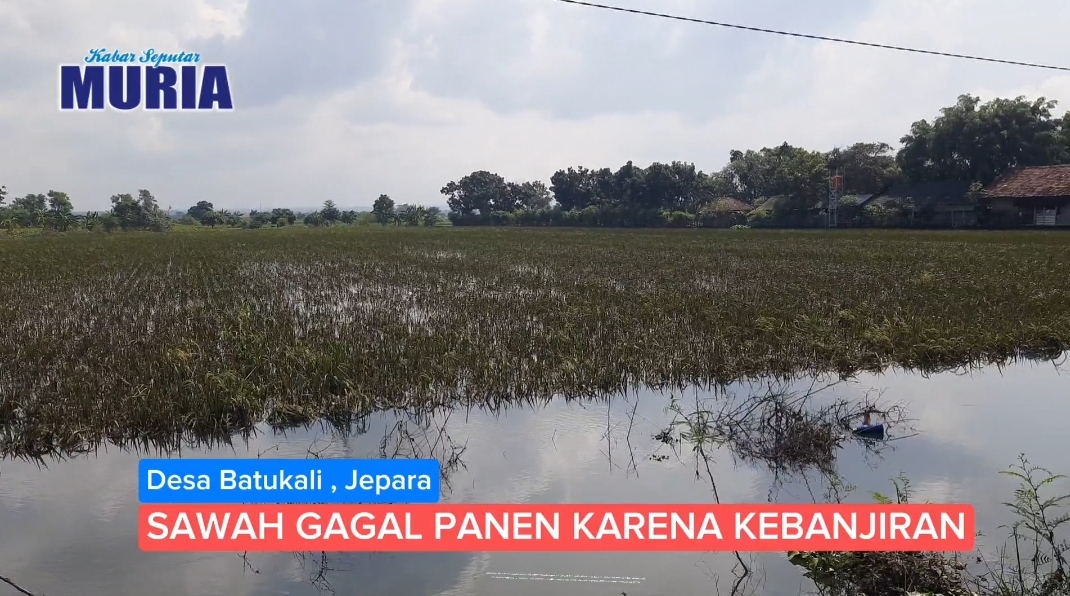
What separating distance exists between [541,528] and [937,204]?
131ft

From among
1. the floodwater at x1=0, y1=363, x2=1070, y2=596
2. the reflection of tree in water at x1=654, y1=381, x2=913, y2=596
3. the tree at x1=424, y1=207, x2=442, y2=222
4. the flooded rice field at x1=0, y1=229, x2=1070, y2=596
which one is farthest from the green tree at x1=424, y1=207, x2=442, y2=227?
the reflection of tree in water at x1=654, y1=381, x2=913, y2=596

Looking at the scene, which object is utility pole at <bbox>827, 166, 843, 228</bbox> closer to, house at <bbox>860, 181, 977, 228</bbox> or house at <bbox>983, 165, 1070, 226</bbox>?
house at <bbox>860, 181, 977, 228</bbox>

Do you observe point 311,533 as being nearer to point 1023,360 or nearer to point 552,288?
point 1023,360

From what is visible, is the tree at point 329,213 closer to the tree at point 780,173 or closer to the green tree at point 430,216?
the green tree at point 430,216

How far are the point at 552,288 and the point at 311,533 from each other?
9.29 m

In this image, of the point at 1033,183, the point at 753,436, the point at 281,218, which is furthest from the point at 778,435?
the point at 281,218

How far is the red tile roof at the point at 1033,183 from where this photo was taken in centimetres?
3219

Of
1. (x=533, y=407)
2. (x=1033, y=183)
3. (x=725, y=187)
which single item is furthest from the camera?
(x=725, y=187)

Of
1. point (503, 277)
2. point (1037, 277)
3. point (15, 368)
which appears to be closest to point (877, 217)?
point (1037, 277)

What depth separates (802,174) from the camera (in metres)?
43.3

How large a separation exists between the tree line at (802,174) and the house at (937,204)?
1.12 meters

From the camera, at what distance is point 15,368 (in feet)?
22.6

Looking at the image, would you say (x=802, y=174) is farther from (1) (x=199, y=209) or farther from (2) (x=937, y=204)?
(1) (x=199, y=209)

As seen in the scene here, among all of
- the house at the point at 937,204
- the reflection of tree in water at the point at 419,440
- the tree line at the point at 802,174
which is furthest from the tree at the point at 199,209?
the reflection of tree in water at the point at 419,440
